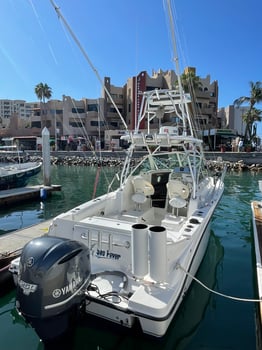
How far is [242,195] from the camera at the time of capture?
1348 cm

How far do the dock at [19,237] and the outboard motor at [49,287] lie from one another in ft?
9.36

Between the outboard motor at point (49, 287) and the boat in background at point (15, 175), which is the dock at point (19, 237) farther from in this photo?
the boat in background at point (15, 175)

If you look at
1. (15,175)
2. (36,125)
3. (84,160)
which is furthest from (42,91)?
(15,175)

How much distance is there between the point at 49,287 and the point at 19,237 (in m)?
3.76

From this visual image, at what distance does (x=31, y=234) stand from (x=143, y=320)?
13.7ft

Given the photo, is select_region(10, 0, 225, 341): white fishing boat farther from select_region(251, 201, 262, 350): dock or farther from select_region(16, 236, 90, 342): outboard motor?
select_region(251, 201, 262, 350): dock

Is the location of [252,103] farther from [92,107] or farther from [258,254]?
[258,254]

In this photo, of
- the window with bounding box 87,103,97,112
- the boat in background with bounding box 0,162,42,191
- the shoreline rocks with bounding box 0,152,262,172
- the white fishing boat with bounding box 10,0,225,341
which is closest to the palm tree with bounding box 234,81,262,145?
the shoreline rocks with bounding box 0,152,262,172

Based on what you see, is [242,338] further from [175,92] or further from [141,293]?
[175,92]

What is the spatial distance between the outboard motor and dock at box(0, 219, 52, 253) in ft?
9.36

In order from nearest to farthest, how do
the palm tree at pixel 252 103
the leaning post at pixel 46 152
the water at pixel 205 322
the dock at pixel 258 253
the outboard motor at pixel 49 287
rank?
the outboard motor at pixel 49 287 < the water at pixel 205 322 < the dock at pixel 258 253 < the leaning post at pixel 46 152 < the palm tree at pixel 252 103

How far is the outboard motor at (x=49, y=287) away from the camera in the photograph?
2.61 m

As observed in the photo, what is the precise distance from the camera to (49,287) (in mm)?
2625

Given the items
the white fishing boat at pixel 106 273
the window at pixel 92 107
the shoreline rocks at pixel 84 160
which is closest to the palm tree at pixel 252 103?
the shoreline rocks at pixel 84 160
